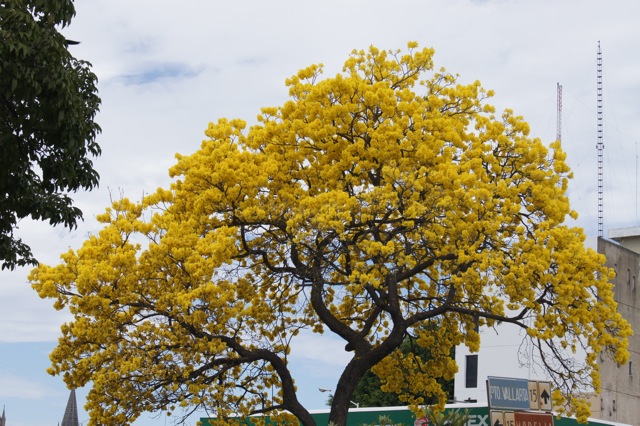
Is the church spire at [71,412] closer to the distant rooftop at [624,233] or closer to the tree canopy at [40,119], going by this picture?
the distant rooftop at [624,233]

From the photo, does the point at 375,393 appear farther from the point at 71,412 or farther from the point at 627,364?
the point at 71,412

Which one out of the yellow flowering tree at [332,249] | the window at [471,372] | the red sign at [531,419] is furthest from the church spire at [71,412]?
the red sign at [531,419]

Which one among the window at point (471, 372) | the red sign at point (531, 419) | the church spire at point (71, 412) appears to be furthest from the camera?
the church spire at point (71, 412)

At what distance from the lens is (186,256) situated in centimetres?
2275

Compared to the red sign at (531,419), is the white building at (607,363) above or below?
above

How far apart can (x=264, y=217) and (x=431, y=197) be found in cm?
390

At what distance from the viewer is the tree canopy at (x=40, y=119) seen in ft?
48.9

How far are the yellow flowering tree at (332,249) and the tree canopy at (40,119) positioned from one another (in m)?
5.50

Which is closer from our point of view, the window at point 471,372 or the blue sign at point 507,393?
the blue sign at point 507,393

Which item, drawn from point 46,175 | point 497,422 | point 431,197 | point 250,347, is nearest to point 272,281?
point 250,347

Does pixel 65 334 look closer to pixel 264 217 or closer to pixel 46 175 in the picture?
pixel 264 217

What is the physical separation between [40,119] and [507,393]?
1075 cm

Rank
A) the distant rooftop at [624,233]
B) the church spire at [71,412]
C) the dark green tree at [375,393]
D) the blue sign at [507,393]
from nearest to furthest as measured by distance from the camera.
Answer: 1. the blue sign at [507,393]
2. the distant rooftop at [624,233]
3. the dark green tree at [375,393]
4. the church spire at [71,412]

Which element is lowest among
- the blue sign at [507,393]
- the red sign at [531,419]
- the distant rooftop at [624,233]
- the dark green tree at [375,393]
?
the red sign at [531,419]
